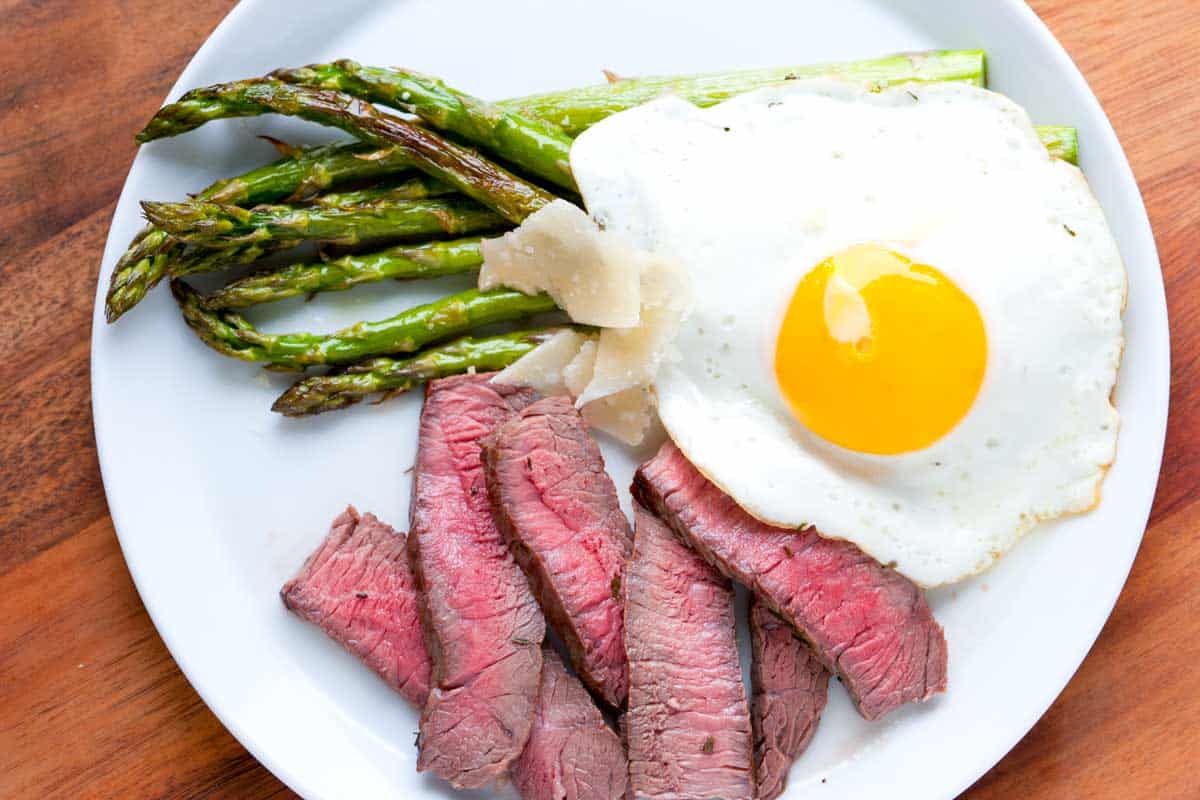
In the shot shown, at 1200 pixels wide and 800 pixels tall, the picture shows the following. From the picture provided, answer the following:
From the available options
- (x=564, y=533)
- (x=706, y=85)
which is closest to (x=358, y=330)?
(x=564, y=533)

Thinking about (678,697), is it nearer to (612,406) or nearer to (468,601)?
(468,601)

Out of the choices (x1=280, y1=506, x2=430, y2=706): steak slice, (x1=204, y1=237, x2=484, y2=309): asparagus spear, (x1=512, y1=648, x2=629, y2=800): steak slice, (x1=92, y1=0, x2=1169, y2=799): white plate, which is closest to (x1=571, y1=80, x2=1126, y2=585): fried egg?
(x1=92, y1=0, x2=1169, y2=799): white plate

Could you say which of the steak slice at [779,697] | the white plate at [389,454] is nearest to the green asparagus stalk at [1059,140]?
the white plate at [389,454]

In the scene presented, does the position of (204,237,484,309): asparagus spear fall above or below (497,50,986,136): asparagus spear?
below

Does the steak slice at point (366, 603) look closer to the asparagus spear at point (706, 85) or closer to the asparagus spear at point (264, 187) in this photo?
the asparagus spear at point (264, 187)

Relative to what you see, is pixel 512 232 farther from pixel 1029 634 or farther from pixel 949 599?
pixel 1029 634

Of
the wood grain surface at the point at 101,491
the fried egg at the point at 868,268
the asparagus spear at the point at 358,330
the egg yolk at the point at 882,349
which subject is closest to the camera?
the egg yolk at the point at 882,349

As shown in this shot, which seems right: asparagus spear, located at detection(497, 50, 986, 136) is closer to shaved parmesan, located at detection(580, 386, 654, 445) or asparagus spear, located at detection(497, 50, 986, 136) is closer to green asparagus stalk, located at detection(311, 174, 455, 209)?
green asparagus stalk, located at detection(311, 174, 455, 209)
